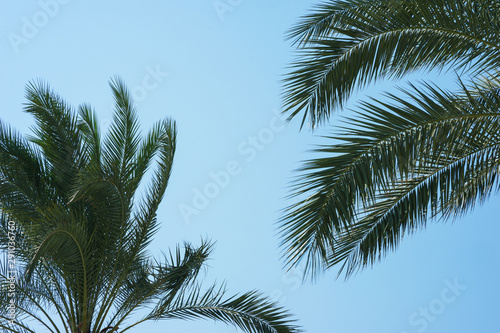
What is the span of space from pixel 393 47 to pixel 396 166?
1277 millimetres

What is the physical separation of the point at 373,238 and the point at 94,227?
4.87 m

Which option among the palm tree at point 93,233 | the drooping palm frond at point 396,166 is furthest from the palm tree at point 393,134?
the palm tree at point 93,233

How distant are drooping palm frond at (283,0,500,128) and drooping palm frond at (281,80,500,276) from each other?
1.78ft

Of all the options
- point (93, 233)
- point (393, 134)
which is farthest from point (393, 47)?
point (93, 233)

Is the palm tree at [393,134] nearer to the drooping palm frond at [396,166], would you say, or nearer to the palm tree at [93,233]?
the drooping palm frond at [396,166]

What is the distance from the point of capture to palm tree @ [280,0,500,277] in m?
5.29

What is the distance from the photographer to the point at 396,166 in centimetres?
541

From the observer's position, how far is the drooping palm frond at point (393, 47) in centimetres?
564

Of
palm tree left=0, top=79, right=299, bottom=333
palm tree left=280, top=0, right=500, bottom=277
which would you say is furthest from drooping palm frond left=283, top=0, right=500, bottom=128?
→ palm tree left=0, top=79, right=299, bottom=333

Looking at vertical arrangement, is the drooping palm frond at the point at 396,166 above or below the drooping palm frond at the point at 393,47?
below

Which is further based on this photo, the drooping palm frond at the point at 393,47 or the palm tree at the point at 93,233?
the palm tree at the point at 93,233

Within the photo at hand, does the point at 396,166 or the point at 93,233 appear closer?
the point at 396,166

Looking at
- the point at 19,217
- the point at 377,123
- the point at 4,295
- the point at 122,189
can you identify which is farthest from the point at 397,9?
the point at 4,295

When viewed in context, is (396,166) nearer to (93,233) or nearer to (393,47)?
(393,47)
